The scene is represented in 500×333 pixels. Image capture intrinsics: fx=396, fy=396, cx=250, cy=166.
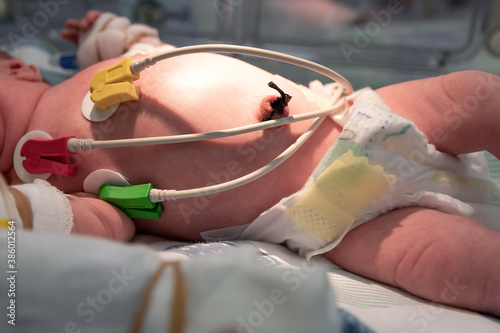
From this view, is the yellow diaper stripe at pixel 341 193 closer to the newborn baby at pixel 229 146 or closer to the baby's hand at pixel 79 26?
the newborn baby at pixel 229 146

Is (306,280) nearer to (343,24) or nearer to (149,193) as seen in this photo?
(149,193)

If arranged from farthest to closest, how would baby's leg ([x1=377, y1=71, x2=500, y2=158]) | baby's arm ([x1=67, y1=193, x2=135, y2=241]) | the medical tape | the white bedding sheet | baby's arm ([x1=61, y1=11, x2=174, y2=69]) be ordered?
baby's arm ([x1=61, y1=11, x2=174, y2=69])
baby's leg ([x1=377, y1=71, x2=500, y2=158])
baby's arm ([x1=67, y1=193, x2=135, y2=241])
the white bedding sheet
the medical tape

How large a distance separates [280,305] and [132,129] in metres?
0.47

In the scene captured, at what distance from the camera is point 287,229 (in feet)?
2.30

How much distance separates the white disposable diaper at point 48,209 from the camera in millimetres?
Result: 511

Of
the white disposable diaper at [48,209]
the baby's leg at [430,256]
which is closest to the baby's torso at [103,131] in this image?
the white disposable diaper at [48,209]

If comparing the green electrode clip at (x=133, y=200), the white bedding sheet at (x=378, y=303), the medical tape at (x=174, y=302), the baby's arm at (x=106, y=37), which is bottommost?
the white bedding sheet at (x=378, y=303)

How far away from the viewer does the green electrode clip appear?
0.66 m

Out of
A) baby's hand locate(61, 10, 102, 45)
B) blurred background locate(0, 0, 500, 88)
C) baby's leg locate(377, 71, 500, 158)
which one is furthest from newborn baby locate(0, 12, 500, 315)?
blurred background locate(0, 0, 500, 88)

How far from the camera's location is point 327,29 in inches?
54.6

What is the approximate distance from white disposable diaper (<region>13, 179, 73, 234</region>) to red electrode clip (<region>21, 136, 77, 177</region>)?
0.39 ft

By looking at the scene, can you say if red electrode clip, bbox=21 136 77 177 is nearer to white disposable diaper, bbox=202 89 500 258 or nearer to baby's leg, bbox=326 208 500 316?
white disposable diaper, bbox=202 89 500 258

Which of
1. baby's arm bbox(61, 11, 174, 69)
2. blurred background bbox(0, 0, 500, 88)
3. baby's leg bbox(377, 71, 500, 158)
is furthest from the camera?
blurred background bbox(0, 0, 500, 88)

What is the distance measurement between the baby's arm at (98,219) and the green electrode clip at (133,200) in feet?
0.05
